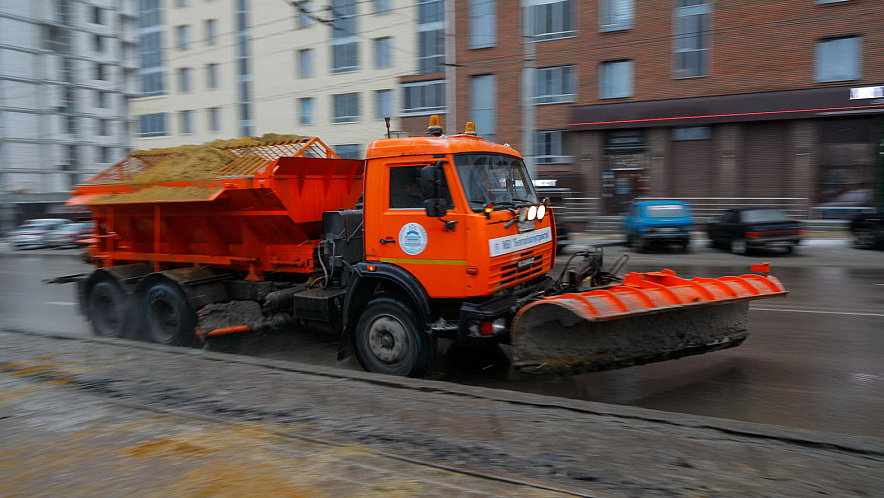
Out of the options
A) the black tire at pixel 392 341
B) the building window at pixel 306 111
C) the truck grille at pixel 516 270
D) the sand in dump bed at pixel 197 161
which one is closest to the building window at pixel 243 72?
the building window at pixel 306 111

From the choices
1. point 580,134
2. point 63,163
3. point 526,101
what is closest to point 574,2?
point 580,134

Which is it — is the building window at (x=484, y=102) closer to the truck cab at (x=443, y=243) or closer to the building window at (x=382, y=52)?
the building window at (x=382, y=52)

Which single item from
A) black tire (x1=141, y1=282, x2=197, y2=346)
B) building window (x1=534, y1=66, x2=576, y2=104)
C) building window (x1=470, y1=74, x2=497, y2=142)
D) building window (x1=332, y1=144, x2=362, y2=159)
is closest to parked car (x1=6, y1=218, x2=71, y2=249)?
building window (x1=332, y1=144, x2=362, y2=159)

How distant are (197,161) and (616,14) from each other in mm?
25271

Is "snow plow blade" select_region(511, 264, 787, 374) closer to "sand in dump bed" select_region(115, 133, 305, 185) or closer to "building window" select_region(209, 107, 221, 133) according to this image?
"sand in dump bed" select_region(115, 133, 305, 185)

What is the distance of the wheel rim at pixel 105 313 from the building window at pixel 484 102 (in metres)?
24.6

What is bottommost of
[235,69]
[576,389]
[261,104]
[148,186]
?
Result: [576,389]

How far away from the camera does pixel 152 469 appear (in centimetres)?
402

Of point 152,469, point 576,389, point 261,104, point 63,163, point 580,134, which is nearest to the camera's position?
point 152,469

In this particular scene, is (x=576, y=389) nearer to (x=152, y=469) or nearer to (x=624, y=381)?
(x=624, y=381)

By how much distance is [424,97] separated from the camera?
116 feet

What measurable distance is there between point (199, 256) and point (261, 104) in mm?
35240

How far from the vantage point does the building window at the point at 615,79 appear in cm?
2855

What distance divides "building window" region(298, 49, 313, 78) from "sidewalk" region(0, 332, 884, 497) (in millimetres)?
36097
